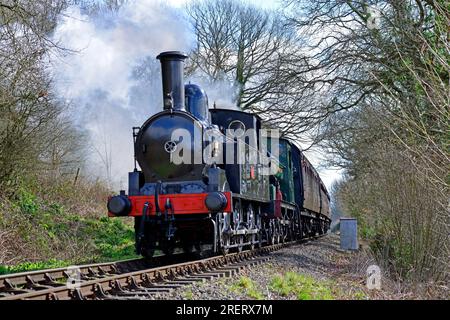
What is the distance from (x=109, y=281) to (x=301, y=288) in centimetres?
244

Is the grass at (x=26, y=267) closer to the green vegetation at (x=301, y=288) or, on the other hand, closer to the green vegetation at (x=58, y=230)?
the green vegetation at (x=58, y=230)

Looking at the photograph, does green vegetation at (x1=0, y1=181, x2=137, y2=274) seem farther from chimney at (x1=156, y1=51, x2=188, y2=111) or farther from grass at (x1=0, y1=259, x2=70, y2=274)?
chimney at (x1=156, y1=51, x2=188, y2=111)

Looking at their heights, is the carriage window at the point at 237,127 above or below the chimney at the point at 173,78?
below

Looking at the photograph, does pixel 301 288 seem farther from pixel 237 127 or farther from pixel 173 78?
pixel 237 127

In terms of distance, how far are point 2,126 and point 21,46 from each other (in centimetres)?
215

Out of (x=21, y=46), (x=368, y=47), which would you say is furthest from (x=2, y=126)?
(x=368, y=47)

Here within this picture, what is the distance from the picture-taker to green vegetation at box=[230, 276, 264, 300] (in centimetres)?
659

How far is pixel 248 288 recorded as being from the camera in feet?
23.4

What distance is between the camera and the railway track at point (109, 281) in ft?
19.6

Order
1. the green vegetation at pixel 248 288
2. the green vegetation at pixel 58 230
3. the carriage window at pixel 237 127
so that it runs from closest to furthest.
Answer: the green vegetation at pixel 248 288 → the green vegetation at pixel 58 230 → the carriage window at pixel 237 127

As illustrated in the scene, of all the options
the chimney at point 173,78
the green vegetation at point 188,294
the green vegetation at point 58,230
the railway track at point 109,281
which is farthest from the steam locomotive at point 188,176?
the green vegetation at point 188,294

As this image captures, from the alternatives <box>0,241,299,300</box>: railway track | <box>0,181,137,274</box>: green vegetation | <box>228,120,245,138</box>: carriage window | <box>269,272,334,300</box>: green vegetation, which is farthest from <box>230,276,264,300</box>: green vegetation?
<box>228,120,245,138</box>: carriage window

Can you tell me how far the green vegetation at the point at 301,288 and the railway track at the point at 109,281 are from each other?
40.0 inches

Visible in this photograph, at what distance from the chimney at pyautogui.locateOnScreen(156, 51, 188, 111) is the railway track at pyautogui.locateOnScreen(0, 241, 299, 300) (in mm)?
2899
